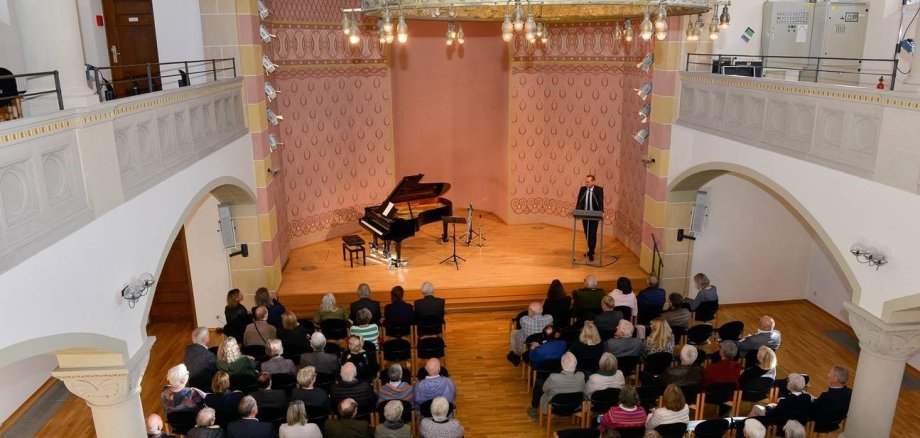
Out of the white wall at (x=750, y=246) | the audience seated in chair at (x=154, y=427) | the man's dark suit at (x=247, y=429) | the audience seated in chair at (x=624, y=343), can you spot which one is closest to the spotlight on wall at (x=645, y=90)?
the white wall at (x=750, y=246)

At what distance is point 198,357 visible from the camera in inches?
304

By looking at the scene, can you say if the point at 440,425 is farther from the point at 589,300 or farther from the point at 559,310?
the point at 589,300

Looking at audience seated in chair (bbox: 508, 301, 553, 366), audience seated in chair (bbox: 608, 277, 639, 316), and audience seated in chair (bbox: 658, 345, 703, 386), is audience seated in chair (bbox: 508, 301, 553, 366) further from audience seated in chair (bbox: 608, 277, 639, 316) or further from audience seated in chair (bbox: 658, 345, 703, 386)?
audience seated in chair (bbox: 658, 345, 703, 386)

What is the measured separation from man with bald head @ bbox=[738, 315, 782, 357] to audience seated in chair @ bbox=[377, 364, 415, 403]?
4.43 metres

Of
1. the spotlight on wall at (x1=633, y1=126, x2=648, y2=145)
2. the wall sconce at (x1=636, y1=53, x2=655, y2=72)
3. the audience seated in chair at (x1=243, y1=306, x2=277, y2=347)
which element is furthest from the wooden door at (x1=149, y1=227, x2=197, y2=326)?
the wall sconce at (x1=636, y1=53, x2=655, y2=72)

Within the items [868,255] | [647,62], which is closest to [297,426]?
[868,255]

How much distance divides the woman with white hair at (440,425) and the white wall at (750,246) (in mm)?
6865

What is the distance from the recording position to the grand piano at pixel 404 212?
1236 centimetres

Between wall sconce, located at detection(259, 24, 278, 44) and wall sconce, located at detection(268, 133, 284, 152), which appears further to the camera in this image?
wall sconce, located at detection(268, 133, 284, 152)

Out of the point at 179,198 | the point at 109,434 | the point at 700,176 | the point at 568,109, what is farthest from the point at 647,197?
the point at 109,434

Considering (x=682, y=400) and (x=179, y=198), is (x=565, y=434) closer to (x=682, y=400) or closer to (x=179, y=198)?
(x=682, y=400)

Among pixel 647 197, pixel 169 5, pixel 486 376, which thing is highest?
pixel 169 5

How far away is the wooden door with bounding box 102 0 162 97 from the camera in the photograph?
35.9ft

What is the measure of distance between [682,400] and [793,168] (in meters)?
3.46
